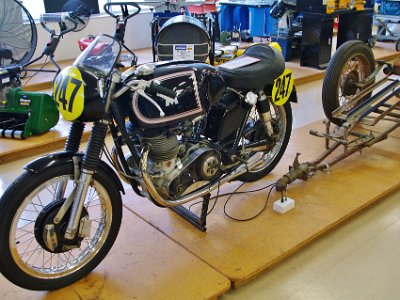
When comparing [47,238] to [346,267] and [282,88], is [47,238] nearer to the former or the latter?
[346,267]

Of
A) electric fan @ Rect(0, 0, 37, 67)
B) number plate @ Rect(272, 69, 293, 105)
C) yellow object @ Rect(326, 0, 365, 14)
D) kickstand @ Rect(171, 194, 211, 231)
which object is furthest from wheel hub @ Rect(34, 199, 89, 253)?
yellow object @ Rect(326, 0, 365, 14)

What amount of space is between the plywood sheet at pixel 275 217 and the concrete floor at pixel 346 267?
0.06 m

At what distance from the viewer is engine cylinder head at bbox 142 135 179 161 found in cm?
211

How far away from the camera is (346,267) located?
228 centimetres

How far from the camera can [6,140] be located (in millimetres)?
3828

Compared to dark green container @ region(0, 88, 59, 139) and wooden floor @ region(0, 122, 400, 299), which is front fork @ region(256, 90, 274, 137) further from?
dark green container @ region(0, 88, 59, 139)

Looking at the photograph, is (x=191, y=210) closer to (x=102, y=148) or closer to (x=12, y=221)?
(x=102, y=148)

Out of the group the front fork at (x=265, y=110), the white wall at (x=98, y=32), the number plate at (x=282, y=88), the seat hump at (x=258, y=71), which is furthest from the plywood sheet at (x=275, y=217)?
the white wall at (x=98, y=32)

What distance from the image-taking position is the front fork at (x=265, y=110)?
8.66ft

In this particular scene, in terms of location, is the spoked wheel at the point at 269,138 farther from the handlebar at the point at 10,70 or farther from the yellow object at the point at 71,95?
the handlebar at the point at 10,70

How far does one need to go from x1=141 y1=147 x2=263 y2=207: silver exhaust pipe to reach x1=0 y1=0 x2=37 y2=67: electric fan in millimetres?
2972

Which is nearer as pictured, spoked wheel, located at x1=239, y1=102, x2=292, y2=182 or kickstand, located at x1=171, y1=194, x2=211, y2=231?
kickstand, located at x1=171, y1=194, x2=211, y2=231

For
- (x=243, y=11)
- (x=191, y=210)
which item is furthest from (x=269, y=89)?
(x=243, y=11)

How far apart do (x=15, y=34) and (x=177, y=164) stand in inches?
124
